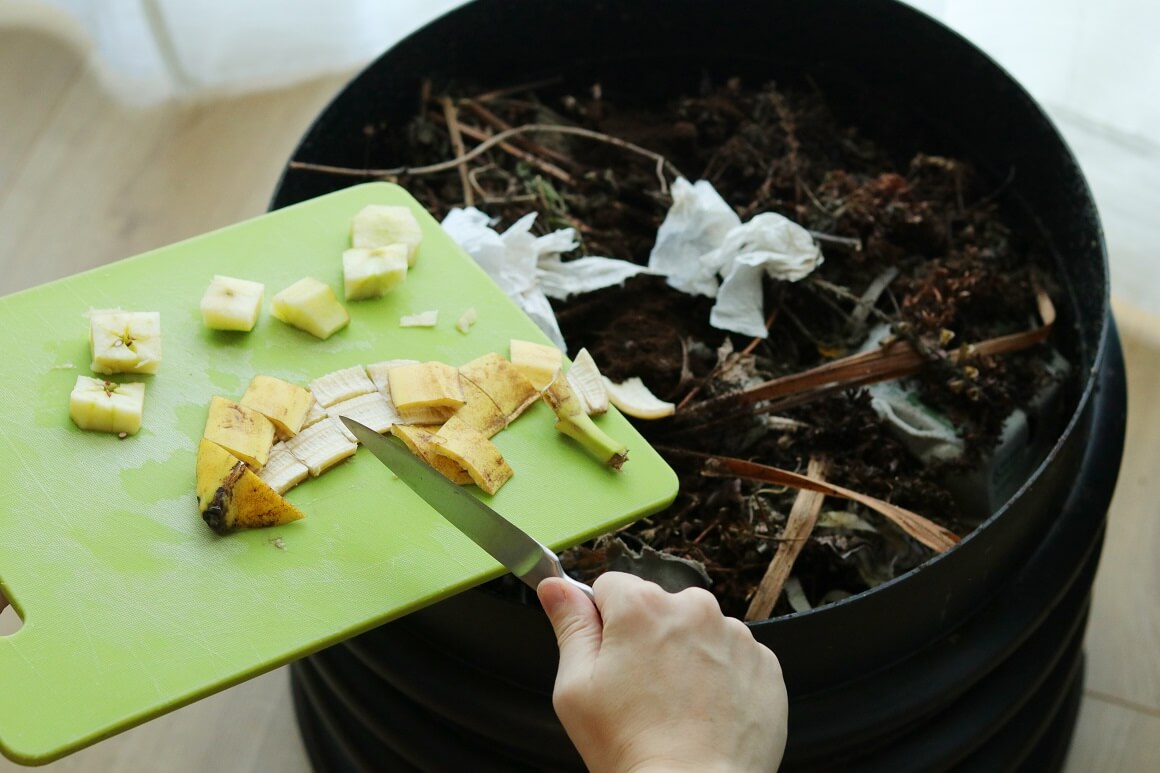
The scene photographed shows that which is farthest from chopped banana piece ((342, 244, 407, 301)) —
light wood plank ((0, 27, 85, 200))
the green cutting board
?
light wood plank ((0, 27, 85, 200))

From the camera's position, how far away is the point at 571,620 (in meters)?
0.94

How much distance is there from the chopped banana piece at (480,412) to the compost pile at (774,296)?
176mm

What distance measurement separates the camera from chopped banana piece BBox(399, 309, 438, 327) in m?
1.21

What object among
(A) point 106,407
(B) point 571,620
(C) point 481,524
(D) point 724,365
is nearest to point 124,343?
(A) point 106,407

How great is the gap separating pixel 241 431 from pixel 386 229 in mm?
317

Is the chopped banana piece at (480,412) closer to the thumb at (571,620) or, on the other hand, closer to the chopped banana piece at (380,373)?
the chopped banana piece at (380,373)

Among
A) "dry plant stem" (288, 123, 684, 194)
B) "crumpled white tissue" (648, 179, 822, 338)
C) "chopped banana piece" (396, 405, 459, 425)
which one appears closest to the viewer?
"chopped banana piece" (396, 405, 459, 425)

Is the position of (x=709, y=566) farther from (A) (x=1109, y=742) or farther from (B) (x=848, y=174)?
(A) (x=1109, y=742)

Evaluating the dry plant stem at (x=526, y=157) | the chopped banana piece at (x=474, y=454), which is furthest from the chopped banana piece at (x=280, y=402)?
the dry plant stem at (x=526, y=157)

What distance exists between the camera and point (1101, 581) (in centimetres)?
182

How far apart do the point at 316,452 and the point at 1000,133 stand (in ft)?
3.27

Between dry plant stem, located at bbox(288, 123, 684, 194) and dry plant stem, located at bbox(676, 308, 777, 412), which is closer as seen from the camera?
dry plant stem, located at bbox(676, 308, 777, 412)

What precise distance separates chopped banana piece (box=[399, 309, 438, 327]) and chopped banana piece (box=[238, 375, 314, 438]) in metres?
0.14

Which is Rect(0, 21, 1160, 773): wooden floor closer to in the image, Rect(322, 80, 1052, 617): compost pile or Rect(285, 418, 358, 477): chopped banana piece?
Rect(322, 80, 1052, 617): compost pile
